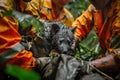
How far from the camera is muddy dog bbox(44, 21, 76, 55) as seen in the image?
11.7ft

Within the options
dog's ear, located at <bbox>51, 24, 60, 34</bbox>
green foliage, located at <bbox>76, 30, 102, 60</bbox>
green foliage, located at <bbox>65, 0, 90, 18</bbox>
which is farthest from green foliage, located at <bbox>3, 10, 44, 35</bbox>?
green foliage, located at <bbox>65, 0, 90, 18</bbox>

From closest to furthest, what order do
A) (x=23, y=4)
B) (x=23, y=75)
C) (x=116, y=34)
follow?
(x=23, y=75), (x=23, y=4), (x=116, y=34)

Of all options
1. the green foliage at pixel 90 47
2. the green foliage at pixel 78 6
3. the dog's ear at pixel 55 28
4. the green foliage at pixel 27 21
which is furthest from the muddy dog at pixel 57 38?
the green foliage at pixel 78 6

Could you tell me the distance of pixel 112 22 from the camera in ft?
11.4

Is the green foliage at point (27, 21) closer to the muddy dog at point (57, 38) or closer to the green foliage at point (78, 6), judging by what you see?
the muddy dog at point (57, 38)

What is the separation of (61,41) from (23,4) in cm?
92

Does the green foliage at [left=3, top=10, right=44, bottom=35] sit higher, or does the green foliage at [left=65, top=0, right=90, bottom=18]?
the green foliage at [left=3, top=10, right=44, bottom=35]

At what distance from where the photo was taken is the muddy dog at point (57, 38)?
3562mm

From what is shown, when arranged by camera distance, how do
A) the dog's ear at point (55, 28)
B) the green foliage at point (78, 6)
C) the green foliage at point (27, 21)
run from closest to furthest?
the green foliage at point (27, 21) < the dog's ear at point (55, 28) < the green foliage at point (78, 6)

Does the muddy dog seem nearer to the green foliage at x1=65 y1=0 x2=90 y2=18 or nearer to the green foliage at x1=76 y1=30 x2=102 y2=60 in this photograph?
the green foliage at x1=76 y1=30 x2=102 y2=60

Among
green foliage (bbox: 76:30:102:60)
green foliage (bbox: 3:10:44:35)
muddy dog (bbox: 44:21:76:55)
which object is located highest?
green foliage (bbox: 3:10:44:35)

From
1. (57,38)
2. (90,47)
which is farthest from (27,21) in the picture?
(90,47)

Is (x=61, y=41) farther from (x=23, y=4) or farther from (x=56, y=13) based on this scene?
(x=56, y=13)

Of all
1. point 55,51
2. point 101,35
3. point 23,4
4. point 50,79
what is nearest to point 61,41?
point 55,51
